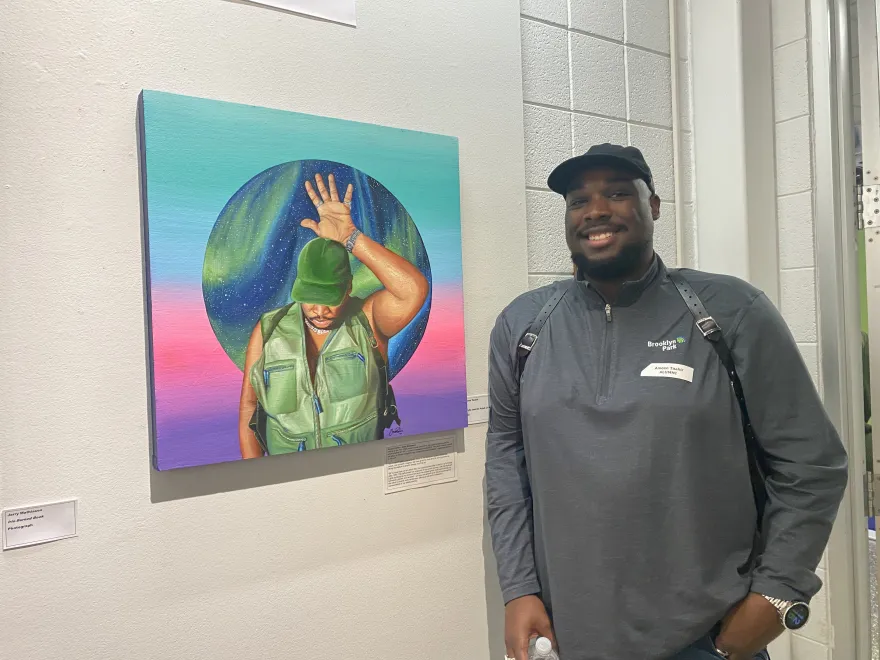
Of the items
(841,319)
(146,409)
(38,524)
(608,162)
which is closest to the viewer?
(38,524)

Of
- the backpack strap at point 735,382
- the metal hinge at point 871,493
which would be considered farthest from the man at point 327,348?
the metal hinge at point 871,493

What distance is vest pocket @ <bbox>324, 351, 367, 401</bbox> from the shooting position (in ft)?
4.37

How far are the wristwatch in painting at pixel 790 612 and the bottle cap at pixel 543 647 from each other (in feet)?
1.33

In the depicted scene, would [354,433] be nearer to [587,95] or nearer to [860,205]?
[587,95]

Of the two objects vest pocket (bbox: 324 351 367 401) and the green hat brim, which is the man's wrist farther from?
vest pocket (bbox: 324 351 367 401)

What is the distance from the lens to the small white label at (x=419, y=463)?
1.44 metres

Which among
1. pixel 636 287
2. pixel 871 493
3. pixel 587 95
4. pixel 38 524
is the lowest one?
pixel 871 493

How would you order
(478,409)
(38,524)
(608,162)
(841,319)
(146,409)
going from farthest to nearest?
1. (841,319)
2. (478,409)
3. (608,162)
4. (146,409)
5. (38,524)

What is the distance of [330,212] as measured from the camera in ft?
4.40

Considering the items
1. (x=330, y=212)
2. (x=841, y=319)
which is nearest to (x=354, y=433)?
(x=330, y=212)

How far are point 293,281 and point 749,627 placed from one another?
3.56 feet

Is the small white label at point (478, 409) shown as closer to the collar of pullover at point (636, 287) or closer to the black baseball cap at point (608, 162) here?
the collar of pullover at point (636, 287)

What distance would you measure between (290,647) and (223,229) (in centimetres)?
87

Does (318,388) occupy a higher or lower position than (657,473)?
higher
